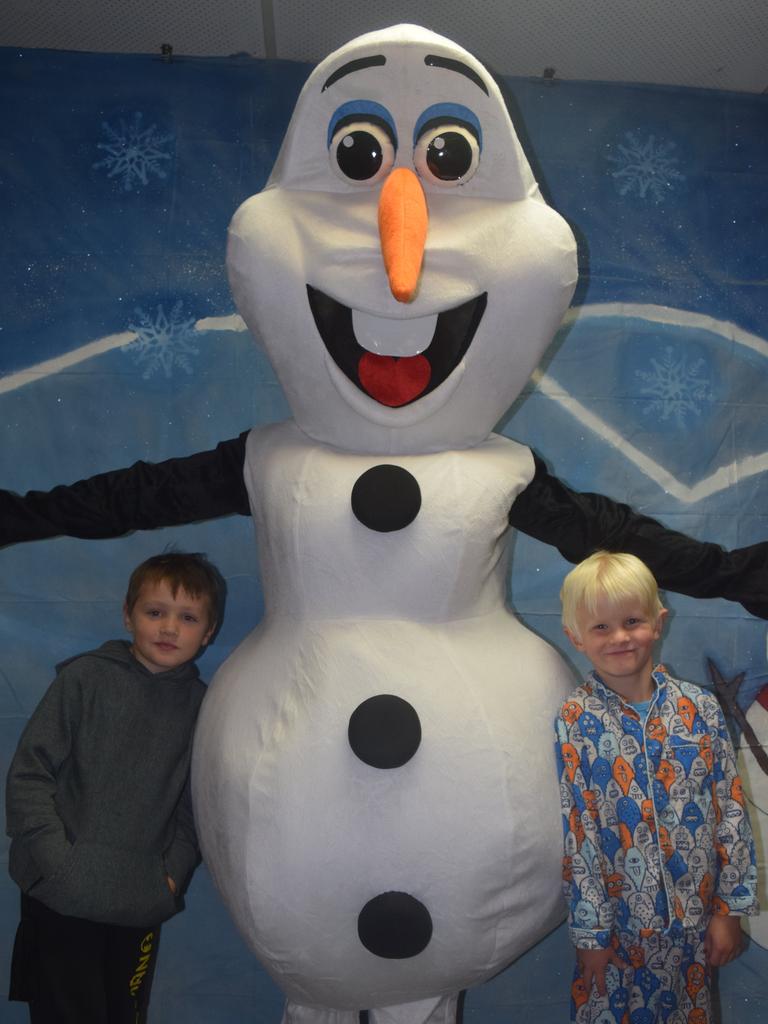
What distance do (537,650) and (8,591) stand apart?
39.2 inches

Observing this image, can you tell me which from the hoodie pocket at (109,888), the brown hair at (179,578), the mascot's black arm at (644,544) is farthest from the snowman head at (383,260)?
the hoodie pocket at (109,888)

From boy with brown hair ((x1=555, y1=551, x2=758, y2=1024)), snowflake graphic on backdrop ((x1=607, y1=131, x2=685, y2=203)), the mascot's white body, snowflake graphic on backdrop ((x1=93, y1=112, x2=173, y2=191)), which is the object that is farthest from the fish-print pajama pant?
snowflake graphic on backdrop ((x1=93, y1=112, x2=173, y2=191))

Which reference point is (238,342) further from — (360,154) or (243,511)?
(360,154)

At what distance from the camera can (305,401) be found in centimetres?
140

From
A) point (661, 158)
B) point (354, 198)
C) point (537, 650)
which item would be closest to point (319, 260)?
point (354, 198)

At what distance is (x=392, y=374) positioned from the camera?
1.33 meters

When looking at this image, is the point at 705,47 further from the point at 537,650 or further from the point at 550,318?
the point at 537,650

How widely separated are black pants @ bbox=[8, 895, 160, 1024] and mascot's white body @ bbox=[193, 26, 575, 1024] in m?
0.27

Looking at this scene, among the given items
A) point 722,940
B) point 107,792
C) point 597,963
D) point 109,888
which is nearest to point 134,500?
point 107,792

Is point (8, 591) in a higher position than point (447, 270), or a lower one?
lower

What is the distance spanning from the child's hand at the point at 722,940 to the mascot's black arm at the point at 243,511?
428mm

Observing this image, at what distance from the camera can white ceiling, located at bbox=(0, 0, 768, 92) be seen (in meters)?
1.77

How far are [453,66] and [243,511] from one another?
0.72 m

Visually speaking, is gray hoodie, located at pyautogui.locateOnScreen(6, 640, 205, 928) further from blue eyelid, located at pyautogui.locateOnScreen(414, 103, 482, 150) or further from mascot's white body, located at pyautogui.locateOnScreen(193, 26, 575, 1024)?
blue eyelid, located at pyautogui.locateOnScreen(414, 103, 482, 150)
